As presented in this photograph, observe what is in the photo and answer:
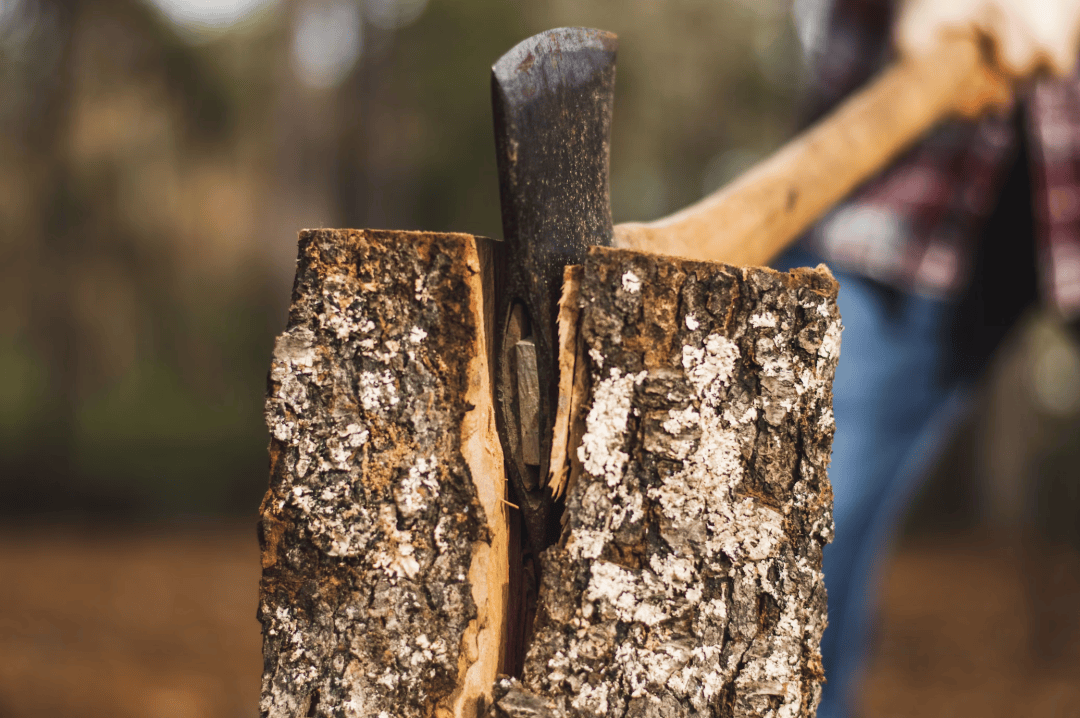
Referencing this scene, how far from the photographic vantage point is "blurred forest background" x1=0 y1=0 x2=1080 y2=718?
425 cm

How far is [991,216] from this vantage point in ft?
5.49

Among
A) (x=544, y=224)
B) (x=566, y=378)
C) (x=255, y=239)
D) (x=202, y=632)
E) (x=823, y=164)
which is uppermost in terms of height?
(x=255, y=239)

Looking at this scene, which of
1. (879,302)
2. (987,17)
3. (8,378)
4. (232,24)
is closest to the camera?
(987,17)


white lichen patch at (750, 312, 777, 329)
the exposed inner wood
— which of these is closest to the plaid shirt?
white lichen patch at (750, 312, 777, 329)

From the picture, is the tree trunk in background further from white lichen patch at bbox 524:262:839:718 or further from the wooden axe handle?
the wooden axe handle

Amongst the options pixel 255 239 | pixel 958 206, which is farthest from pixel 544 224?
pixel 255 239

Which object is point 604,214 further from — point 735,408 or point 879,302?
point 879,302

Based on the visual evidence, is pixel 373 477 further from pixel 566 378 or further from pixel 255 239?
pixel 255 239

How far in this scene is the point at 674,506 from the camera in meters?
0.76

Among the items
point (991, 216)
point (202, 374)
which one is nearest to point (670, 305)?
point (991, 216)

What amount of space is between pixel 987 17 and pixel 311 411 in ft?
4.59

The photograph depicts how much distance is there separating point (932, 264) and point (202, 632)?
4.61 metres

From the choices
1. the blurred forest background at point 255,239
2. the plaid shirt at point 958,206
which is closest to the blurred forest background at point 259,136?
the blurred forest background at point 255,239

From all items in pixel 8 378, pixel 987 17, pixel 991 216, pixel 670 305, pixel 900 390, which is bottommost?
pixel 8 378
